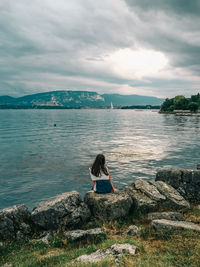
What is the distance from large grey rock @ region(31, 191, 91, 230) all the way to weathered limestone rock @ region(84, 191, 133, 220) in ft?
1.72

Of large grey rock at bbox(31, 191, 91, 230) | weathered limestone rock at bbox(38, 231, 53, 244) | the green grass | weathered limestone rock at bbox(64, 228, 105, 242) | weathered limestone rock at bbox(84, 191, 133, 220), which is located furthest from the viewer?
weathered limestone rock at bbox(84, 191, 133, 220)

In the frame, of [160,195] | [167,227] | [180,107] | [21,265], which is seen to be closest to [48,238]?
[21,265]

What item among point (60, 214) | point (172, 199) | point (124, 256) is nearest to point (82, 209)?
point (60, 214)

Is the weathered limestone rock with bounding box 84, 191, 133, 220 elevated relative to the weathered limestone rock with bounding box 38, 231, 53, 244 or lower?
elevated

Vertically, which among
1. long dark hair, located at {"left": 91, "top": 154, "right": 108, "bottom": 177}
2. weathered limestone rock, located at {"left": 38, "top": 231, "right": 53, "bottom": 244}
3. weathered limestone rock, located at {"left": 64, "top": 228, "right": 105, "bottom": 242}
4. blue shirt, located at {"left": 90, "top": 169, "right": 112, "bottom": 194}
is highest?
long dark hair, located at {"left": 91, "top": 154, "right": 108, "bottom": 177}

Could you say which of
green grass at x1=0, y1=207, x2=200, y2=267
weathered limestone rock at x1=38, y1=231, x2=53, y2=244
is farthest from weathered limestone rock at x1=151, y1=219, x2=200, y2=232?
weathered limestone rock at x1=38, y1=231, x2=53, y2=244

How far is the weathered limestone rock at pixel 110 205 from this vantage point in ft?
31.1

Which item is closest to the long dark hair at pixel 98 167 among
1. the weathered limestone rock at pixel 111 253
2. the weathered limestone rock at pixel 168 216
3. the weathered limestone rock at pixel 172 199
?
the weathered limestone rock at pixel 168 216

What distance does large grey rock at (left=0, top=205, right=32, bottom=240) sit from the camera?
8.78 metres

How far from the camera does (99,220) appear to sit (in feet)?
31.3

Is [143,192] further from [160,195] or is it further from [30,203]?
[30,203]

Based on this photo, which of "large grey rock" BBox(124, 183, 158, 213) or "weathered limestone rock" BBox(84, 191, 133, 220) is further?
"large grey rock" BBox(124, 183, 158, 213)

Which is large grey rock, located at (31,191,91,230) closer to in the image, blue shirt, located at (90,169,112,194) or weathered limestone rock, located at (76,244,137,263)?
blue shirt, located at (90,169,112,194)

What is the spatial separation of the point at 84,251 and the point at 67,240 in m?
1.35
